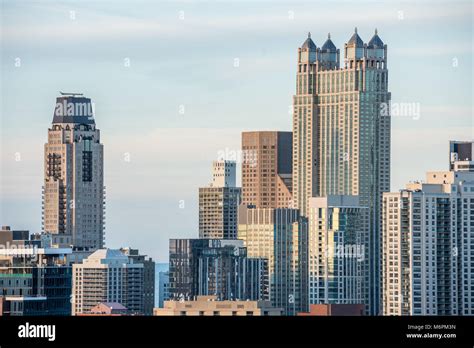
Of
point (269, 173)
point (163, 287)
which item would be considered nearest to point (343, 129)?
point (269, 173)

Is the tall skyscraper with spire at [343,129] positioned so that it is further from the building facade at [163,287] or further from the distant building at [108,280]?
the distant building at [108,280]

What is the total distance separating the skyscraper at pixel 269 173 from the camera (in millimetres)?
52094

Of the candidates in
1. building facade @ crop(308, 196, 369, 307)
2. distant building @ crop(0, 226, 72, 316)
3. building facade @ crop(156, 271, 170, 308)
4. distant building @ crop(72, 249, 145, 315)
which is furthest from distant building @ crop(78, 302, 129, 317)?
building facade @ crop(308, 196, 369, 307)

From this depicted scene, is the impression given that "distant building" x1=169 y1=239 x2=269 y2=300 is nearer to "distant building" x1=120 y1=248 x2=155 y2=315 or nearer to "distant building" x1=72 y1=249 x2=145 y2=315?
"distant building" x1=120 y1=248 x2=155 y2=315

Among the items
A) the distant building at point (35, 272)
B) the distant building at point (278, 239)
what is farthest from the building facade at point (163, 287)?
the distant building at point (278, 239)

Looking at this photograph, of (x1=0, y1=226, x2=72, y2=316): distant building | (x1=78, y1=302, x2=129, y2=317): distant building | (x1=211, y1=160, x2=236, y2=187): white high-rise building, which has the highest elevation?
(x1=211, y1=160, x2=236, y2=187): white high-rise building

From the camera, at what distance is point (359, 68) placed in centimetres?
5662

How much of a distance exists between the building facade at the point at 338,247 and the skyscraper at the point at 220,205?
147 inches

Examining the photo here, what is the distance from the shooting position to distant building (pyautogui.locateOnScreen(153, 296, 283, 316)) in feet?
110

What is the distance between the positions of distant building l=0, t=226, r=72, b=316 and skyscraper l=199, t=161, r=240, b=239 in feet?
20.5

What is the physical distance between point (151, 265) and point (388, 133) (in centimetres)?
1412
